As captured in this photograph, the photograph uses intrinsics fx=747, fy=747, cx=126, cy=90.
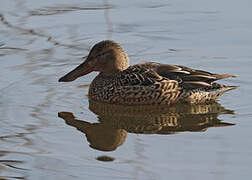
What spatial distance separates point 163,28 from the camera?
1207cm

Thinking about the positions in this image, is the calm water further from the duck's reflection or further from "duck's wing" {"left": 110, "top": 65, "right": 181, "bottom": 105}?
"duck's wing" {"left": 110, "top": 65, "right": 181, "bottom": 105}

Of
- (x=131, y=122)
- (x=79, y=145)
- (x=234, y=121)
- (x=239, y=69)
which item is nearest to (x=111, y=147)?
(x=79, y=145)

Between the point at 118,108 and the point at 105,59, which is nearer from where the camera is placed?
the point at 118,108

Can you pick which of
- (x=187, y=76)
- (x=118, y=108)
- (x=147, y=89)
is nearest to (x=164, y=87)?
(x=147, y=89)

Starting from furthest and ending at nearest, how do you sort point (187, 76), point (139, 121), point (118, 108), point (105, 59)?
point (105, 59)
point (187, 76)
point (118, 108)
point (139, 121)

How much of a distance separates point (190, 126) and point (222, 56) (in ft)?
8.40

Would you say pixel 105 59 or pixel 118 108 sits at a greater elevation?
pixel 105 59

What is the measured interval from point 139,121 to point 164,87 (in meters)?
0.80

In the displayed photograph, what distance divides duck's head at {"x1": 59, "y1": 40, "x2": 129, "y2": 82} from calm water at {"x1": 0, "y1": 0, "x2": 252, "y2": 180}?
0.97 feet

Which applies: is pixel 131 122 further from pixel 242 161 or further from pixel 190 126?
pixel 242 161

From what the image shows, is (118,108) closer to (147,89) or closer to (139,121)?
(147,89)

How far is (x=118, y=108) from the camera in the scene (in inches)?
368

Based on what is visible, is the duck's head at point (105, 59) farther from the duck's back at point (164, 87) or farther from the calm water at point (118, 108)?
the duck's back at point (164, 87)

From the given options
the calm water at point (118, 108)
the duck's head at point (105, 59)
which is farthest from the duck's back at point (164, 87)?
the duck's head at point (105, 59)
